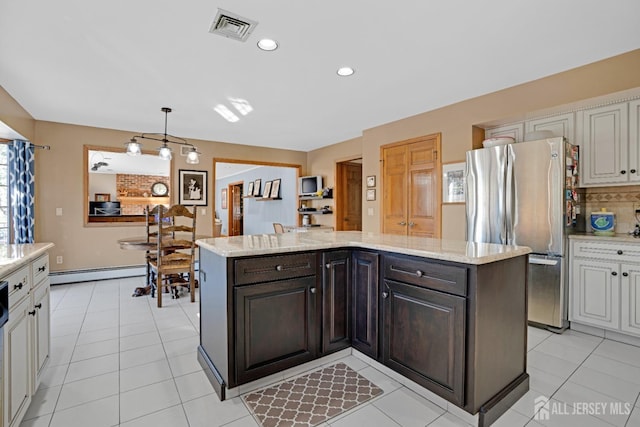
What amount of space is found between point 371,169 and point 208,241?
337cm

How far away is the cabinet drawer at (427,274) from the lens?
1686mm

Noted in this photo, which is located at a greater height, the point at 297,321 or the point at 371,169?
the point at 371,169

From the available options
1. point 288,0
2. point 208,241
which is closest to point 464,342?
point 208,241

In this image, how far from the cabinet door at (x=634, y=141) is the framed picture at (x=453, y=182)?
145 cm

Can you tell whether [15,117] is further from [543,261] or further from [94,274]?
[543,261]

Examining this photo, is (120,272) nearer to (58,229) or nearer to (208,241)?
(58,229)

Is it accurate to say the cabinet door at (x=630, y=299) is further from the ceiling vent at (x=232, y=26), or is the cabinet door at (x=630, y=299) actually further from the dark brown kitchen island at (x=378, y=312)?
the ceiling vent at (x=232, y=26)

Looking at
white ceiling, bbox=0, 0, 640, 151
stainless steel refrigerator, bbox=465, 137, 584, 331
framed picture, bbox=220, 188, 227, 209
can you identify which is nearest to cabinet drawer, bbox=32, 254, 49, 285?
white ceiling, bbox=0, 0, 640, 151

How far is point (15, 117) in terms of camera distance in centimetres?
386

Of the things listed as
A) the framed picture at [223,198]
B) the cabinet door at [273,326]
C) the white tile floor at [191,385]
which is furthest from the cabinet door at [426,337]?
the framed picture at [223,198]

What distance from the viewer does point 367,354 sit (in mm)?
2295

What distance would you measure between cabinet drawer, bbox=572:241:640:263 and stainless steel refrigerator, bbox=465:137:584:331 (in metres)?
0.13

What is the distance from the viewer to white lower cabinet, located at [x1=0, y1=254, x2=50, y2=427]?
1.45 metres

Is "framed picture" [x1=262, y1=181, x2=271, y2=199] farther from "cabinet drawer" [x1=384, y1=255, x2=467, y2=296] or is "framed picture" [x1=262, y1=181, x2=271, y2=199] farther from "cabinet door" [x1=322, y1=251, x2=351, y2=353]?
"cabinet drawer" [x1=384, y1=255, x2=467, y2=296]
